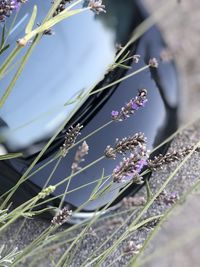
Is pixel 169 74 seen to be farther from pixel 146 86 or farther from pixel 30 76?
pixel 30 76

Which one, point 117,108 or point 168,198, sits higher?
point 168,198

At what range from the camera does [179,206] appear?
1.13 m

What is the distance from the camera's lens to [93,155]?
5.73 ft

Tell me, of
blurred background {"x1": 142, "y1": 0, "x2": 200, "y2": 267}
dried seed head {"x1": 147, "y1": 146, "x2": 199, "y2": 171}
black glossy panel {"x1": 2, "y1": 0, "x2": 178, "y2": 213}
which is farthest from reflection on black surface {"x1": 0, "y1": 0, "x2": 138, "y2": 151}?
dried seed head {"x1": 147, "y1": 146, "x2": 199, "y2": 171}

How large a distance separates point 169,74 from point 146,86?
0.13 m

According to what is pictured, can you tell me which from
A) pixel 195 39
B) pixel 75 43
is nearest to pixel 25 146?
pixel 75 43

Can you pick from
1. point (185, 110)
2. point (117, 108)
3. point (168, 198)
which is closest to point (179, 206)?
point (168, 198)

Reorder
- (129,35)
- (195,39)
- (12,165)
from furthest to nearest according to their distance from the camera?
(195,39), (129,35), (12,165)

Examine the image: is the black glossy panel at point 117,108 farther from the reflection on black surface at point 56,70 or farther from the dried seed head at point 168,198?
the dried seed head at point 168,198

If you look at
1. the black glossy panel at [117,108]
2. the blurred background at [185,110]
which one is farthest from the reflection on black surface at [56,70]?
the blurred background at [185,110]

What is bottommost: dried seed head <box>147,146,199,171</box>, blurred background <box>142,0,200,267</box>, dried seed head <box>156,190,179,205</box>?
blurred background <box>142,0,200,267</box>

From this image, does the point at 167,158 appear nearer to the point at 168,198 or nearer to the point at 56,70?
the point at 168,198

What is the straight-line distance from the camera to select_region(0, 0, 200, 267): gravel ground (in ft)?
5.56

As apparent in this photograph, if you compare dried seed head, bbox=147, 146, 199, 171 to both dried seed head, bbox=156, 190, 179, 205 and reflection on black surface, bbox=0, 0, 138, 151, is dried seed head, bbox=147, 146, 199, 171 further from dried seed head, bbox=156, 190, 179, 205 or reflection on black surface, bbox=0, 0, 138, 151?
reflection on black surface, bbox=0, 0, 138, 151
